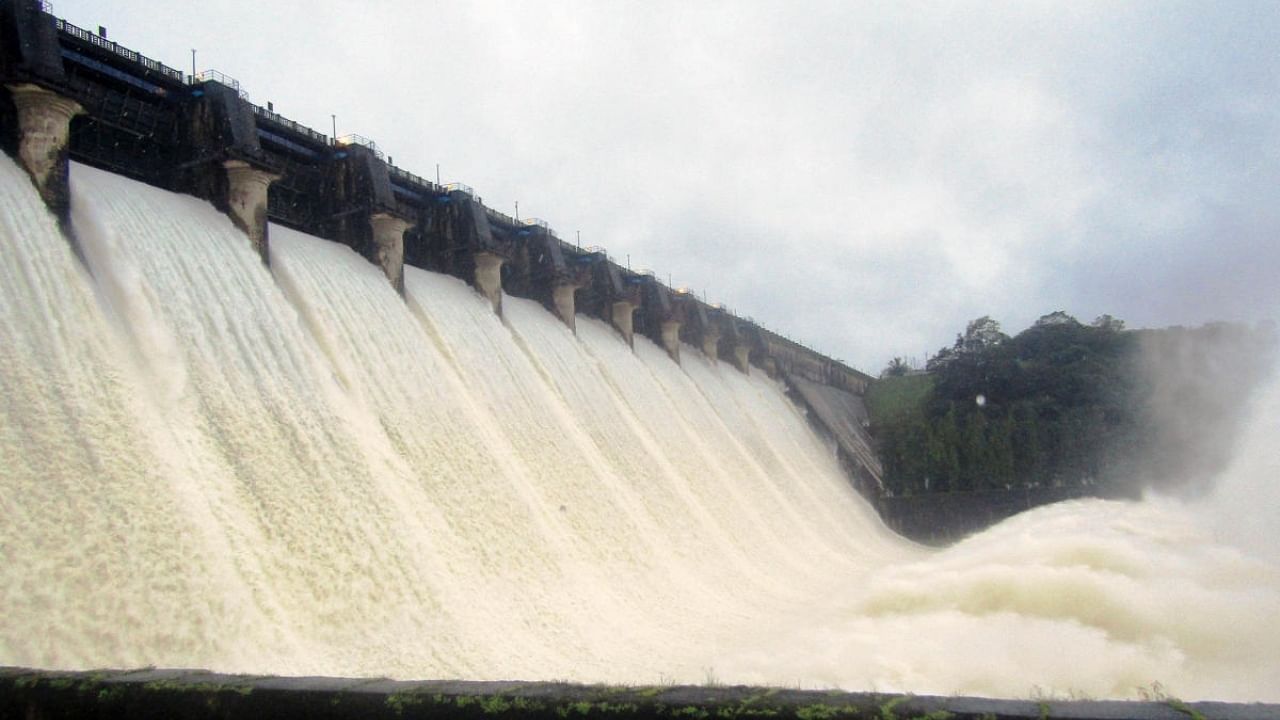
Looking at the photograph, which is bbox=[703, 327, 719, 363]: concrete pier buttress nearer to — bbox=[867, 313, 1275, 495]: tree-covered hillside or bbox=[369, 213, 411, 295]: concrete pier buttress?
bbox=[867, 313, 1275, 495]: tree-covered hillside

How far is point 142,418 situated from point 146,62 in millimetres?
7463

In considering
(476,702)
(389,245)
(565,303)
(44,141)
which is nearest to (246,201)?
(44,141)

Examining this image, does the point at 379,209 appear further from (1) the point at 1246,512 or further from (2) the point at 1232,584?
(1) the point at 1246,512

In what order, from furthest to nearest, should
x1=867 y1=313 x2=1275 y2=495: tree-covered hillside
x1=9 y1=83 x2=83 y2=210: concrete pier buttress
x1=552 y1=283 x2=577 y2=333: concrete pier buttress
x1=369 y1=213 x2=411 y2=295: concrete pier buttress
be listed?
Result: x1=867 y1=313 x2=1275 y2=495: tree-covered hillside
x1=552 y1=283 x2=577 y2=333: concrete pier buttress
x1=369 y1=213 x2=411 y2=295: concrete pier buttress
x1=9 y1=83 x2=83 y2=210: concrete pier buttress

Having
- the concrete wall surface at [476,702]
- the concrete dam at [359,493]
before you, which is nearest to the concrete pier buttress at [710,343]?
the concrete dam at [359,493]

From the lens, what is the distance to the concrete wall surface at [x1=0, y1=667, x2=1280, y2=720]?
2.93m

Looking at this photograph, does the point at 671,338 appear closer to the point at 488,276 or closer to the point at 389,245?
the point at 488,276

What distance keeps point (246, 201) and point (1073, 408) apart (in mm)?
38108

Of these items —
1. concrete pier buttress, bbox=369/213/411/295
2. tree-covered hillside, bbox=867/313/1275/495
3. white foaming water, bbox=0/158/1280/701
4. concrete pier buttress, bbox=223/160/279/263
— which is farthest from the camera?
tree-covered hillside, bbox=867/313/1275/495

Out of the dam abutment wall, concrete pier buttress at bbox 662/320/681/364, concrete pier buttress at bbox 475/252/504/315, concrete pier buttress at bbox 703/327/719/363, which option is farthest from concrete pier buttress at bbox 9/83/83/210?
concrete pier buttress at bbox 703/327/719/363

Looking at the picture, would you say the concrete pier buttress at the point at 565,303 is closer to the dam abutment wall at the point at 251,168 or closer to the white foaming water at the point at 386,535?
the dam abutment wall at the point at 251,168

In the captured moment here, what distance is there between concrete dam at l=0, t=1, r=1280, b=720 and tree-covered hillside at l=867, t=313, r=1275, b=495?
16303 millimetres

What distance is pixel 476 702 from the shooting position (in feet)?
11.3

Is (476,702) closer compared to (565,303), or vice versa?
(476,702)
